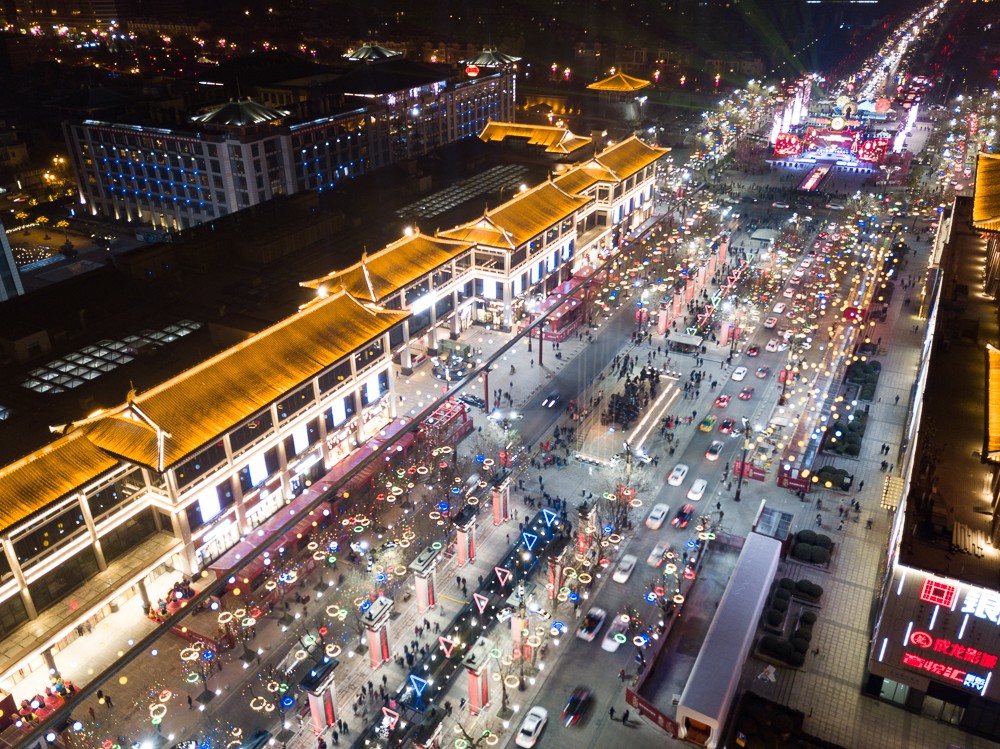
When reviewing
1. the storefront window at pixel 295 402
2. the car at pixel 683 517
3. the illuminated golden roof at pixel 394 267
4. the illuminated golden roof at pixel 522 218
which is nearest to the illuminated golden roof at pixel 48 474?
the storefront window at pixel 295 402

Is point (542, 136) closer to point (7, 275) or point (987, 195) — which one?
point (987, 195)

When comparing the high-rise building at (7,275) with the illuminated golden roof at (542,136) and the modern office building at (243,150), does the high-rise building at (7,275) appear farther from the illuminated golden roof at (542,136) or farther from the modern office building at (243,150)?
the illuminated golden roof at (542,136)

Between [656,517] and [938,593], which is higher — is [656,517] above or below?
below

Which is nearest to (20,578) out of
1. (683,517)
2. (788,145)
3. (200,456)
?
(200,456)

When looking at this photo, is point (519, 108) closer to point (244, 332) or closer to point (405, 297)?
point (405, 297)

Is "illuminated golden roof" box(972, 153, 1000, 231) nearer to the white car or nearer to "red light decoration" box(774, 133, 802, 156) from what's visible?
the white car

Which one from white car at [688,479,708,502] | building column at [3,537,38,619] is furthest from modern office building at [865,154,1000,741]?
building column at [3,537,38,619]

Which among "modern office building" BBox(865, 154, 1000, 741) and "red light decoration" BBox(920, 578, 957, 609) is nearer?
"red light decoration" BBox(920, 578, 957, 609)
